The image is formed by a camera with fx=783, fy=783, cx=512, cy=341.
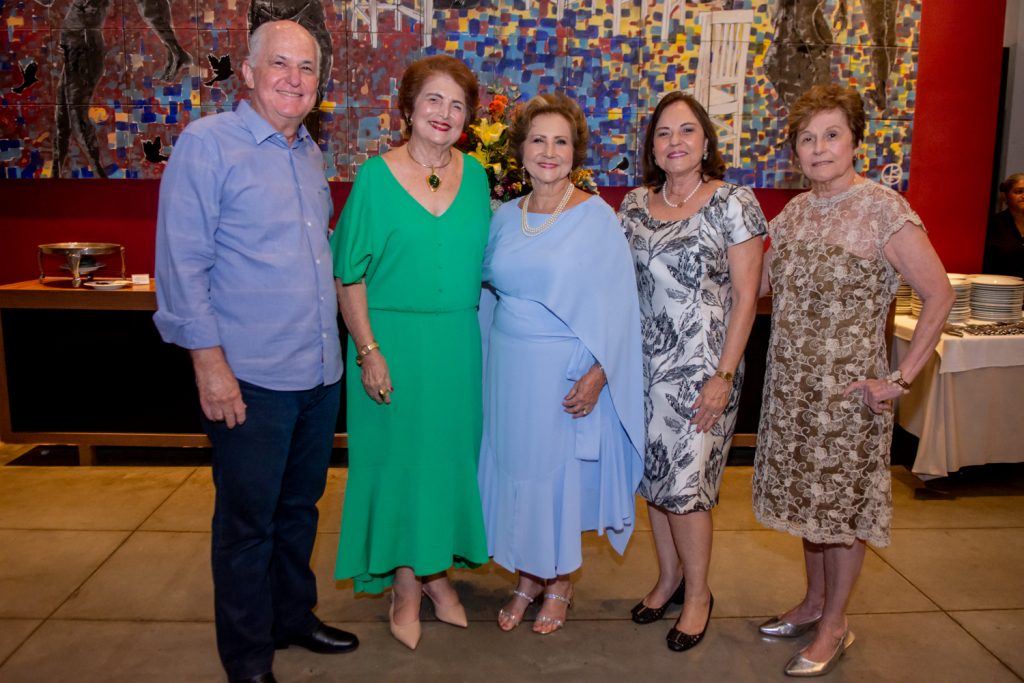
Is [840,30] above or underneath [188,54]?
above

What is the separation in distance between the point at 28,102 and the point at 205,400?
3527 millimetres

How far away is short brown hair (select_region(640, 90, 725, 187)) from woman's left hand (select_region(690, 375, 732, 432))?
2.10ft

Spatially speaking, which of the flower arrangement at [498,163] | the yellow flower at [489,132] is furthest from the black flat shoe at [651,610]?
the yellow flower at [489,132]

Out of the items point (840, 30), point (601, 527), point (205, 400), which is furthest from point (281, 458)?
point (840, 30)

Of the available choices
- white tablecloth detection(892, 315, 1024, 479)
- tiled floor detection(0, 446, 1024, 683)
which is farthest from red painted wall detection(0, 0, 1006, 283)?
tiled floor detection(0, 446, 1024, 683)

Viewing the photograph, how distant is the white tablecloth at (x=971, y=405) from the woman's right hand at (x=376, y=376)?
9.45 feet

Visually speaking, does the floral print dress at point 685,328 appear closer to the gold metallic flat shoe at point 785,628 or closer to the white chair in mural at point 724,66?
the gold metallic flat shoe at point 785,628

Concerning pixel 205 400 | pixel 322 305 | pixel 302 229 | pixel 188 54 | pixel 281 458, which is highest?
pixel 188 54

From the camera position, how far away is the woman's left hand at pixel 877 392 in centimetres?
220

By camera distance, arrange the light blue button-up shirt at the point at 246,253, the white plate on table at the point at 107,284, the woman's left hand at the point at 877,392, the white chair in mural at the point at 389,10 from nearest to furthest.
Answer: the light blue button-up shirt at the point at 246,253 → the woman's left hand at the point at 877,392 → the white plate on table at the point at 107,284 → the white chair in mural at the point at 389,10

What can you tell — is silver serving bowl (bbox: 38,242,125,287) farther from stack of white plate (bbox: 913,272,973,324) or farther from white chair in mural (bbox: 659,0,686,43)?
stack of white plate (bbox: 913,272,973,324)

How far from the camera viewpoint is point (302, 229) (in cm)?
208

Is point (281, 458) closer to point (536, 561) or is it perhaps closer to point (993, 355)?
point (536, 561)

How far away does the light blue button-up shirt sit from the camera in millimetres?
1919
